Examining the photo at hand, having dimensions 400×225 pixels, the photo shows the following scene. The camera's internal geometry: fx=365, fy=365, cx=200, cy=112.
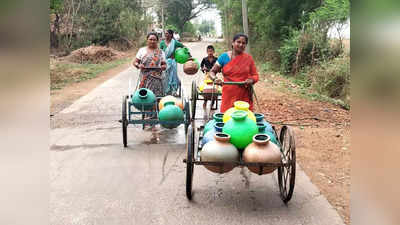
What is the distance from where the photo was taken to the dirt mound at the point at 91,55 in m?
20.7

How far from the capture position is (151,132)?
21.6 ft

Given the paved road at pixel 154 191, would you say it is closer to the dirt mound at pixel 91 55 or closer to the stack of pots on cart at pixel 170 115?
the stack of pots on cart at pixel 170 115

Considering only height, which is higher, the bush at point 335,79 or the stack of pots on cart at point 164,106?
the bush at point 335,79

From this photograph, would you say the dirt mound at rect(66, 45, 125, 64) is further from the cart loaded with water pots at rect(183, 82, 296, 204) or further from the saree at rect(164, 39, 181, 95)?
the cart loaded with water pots at rect(183, 82, 296, 204)

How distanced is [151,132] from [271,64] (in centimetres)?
1112

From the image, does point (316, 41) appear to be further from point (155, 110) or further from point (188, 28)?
point (188, 28)

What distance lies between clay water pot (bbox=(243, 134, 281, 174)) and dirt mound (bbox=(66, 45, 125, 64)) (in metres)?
18.9

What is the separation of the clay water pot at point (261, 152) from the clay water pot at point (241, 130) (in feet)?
0.26

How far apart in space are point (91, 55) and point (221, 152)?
773 inches

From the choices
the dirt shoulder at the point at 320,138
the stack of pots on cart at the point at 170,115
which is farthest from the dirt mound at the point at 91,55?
the stack of pots on cart at the point at 170,115

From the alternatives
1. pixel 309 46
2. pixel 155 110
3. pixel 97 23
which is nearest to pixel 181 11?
pixel 97 23

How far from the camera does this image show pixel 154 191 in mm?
4008

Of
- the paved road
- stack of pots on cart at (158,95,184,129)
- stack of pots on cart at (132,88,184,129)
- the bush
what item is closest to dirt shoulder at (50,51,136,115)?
the paved road
